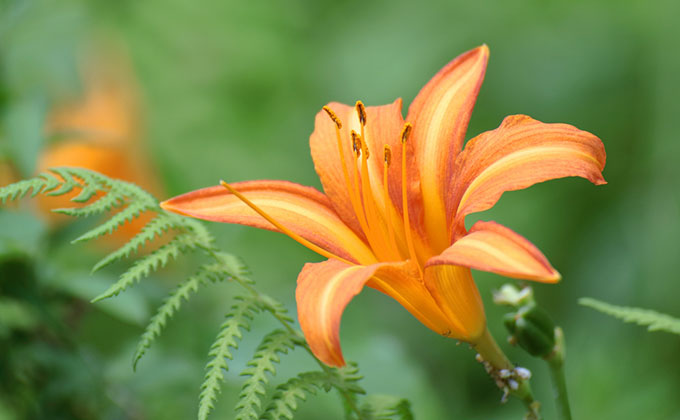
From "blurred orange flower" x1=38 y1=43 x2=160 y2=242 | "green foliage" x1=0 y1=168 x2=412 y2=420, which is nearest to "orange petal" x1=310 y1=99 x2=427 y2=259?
"green foliage" x1=0 y1=168 x2=412 y2=420

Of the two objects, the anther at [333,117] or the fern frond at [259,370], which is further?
the anther at [333,117]

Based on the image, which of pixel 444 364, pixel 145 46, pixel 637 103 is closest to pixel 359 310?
pixel 444 364

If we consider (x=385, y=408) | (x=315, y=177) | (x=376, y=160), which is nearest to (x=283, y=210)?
(x=376, y=160)

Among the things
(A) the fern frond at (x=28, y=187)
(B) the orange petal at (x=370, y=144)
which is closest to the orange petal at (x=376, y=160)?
(B) the orange petal at (x=370, y=144)

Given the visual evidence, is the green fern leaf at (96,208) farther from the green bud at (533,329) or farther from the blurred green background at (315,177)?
the green bud at (533,329)

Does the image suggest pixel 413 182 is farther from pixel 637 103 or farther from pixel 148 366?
pixel 637 103

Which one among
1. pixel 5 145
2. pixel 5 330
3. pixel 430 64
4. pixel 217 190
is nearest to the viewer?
pixel 217 190

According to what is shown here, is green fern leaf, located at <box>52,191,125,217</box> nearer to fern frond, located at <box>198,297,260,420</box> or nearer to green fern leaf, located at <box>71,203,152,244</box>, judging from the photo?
green fern leaf, located at <box>71,203,152,244</box>
